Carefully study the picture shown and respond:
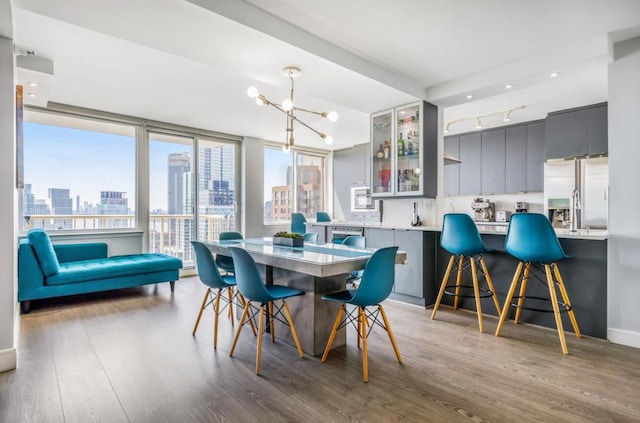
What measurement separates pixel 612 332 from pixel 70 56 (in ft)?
17.4

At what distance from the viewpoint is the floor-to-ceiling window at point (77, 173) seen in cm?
454

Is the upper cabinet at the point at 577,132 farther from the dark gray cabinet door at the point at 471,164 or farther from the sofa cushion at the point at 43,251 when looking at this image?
the sofa cushion at the point at 43,251

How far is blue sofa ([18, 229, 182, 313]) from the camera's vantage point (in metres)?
3.69

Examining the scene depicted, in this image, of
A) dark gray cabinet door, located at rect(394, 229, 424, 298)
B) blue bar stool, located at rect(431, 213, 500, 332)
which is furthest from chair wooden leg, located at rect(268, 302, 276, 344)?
dark gray cabinet door, located at rect(394, 229, 424, 298)

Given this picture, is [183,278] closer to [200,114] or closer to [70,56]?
[200,114]

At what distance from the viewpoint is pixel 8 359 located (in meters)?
2.38

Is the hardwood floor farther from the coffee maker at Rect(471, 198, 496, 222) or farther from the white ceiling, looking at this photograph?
the coffee maker at Rect(471, 198, 496, 222)

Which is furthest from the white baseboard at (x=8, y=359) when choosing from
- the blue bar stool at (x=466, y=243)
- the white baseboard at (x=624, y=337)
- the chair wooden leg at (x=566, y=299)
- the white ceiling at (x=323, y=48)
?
the white baseboard at (x=624, y=337)

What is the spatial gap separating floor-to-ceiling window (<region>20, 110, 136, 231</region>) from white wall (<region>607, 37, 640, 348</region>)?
5.78 m

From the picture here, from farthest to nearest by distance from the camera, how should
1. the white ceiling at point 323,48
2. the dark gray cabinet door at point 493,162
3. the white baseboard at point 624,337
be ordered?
the dark gray cabinet door at point 493,162
the white baseboard at point 624,337
the white ceiling at point 323,48

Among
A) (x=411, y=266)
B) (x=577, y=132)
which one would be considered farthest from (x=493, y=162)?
(x=411, y=266)

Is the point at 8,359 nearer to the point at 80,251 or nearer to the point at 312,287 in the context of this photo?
the point at 312,287

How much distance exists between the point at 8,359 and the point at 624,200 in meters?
4.81

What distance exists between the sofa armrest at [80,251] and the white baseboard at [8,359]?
95.9 inches
